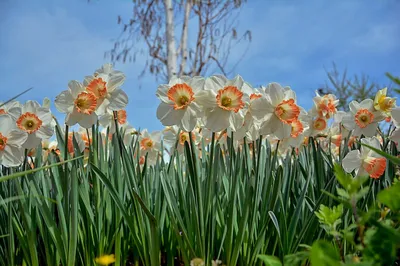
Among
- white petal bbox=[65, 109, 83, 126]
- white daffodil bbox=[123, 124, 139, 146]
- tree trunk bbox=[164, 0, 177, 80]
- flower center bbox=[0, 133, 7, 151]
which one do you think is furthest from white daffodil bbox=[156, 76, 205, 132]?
tree trunk bbox=[164, 0, 177, 80]

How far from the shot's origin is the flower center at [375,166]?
1.56 metres

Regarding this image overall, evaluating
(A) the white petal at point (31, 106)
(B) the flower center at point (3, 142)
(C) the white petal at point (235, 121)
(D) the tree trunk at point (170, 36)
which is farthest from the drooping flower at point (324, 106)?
(D) the tree trunk at point (170, 36)

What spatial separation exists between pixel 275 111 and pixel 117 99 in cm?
55

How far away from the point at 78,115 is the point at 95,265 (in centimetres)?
52

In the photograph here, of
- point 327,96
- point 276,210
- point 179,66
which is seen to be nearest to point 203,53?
point 179,66

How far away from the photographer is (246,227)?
147 cm

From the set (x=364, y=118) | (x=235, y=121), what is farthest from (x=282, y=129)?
(x=364, y=118)

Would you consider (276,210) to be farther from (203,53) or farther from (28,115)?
(203,53)

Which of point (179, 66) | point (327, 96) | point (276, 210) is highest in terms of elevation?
point (179, 66)

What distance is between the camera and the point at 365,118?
187 cm

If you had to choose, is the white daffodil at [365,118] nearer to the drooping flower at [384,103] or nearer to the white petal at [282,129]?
the drooping flower at [384,103]

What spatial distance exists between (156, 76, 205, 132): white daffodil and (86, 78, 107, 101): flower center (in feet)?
0.72

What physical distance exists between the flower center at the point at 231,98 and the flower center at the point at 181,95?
0.30 ft

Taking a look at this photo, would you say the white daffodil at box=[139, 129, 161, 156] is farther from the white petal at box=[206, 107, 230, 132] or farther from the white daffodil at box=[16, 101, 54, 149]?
the white petal at box=[206, 107, 230, 132]
